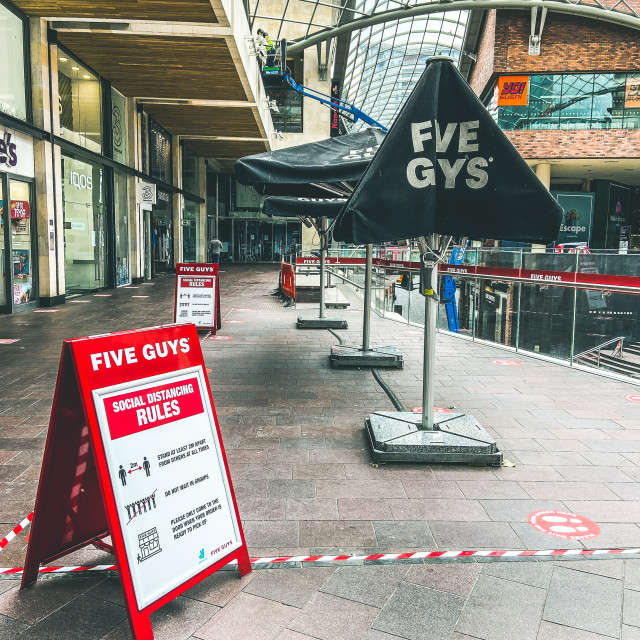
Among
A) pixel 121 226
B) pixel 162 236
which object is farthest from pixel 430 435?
pixel 162 236

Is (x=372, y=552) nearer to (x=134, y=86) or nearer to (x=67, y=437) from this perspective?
(x=67, y=437)

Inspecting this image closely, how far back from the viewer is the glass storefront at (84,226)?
14781 mm

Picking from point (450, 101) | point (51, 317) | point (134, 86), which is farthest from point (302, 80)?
point (450, 101)

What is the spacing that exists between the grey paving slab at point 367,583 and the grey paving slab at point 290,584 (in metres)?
0.05

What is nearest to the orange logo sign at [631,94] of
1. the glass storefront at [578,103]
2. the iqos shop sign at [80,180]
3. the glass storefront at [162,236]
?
the glass storefront at [578,103]

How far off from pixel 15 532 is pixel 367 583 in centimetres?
185

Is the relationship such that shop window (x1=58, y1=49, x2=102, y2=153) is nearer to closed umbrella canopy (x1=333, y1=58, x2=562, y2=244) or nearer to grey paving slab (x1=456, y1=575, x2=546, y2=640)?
closed umbrella canopy (x1=333, y1=58, x2=562, y2=244)

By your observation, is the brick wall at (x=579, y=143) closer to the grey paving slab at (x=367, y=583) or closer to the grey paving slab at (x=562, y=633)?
the grey paving slab at (x=367, y=583)

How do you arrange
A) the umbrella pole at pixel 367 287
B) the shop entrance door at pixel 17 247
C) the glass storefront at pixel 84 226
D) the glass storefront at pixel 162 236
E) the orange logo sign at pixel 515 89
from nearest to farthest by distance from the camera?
the umbrella pole at pixel 367 287 → the shop entrance door at pixel 17 247 → the glass storefront at pixel 84 226 → the glass storefront at pixel 162 236 → the orange logo sign at pixel 515 89

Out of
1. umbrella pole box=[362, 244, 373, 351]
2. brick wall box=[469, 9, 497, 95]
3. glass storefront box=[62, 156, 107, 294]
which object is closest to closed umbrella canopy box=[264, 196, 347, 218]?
umbrella pole box=[362, 244, 373, 351]

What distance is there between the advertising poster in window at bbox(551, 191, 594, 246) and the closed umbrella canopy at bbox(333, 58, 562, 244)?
93.3 feet

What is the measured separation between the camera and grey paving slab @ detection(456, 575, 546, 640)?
2.38 m

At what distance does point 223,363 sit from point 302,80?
30.3 metres

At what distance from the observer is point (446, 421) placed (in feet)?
15.3
